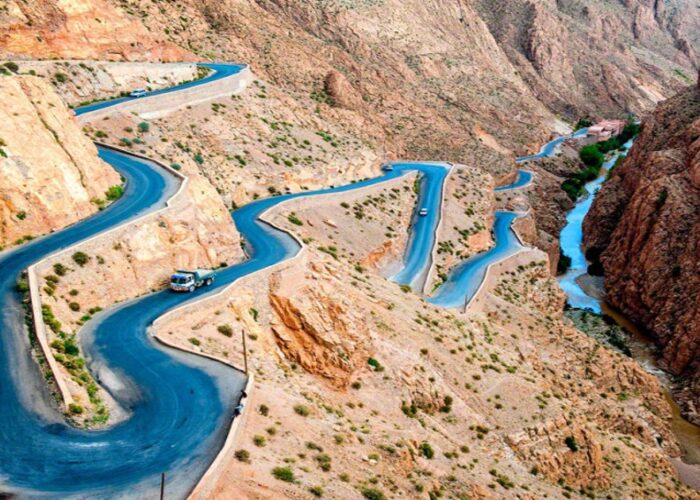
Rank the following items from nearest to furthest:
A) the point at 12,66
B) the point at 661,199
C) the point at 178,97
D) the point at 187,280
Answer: the point at 187,280 → the point at 12,66 → the point at 178,97 → the point at 661,199

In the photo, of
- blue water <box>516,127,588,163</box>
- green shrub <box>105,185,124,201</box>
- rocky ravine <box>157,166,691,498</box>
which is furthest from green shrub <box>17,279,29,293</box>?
blue water <box>516,127,588,163</box>

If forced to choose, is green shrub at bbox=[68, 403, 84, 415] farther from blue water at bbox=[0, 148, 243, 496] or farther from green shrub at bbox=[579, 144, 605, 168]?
green shrub at bbox=[579, 144, 605, 168]

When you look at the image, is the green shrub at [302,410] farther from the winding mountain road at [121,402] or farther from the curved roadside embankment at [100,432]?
the curved roadside embankment at [100,432]

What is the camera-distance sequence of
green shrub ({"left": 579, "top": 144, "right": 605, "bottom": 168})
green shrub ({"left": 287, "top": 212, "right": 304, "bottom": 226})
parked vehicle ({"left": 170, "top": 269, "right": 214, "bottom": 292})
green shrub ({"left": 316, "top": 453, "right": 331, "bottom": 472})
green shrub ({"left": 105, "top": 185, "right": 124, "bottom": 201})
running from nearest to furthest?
green shrub ({"left": 316, "top": 453, "right": 331, "bottom": 472}) → parked vehicle ({"left": 170, "top": 269, "right": 214, "bottom": 292}) → green shrub ({"left": 105, "top": 185, "right": 124, "bottom": 201}) → green shrub ({"left": 287, "top": 212, "right": 304, "bottom": 226}) → green shrub ({"left": 579, "top": 144, "right": 605, "bottom": 168})

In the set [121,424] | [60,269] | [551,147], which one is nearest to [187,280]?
[60,269]

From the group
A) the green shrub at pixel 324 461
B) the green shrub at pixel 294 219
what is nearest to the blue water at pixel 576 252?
the green shrub at pixel 294 219

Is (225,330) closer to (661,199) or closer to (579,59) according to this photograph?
(661,199)
